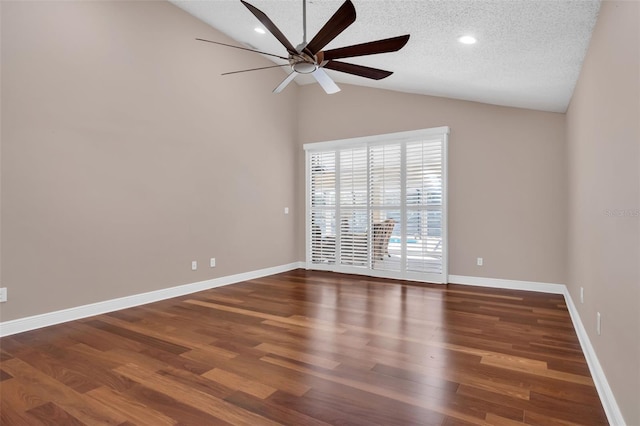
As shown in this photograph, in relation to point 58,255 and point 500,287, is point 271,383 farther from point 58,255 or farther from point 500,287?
point 500,287

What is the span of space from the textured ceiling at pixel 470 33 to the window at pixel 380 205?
3.35 ft

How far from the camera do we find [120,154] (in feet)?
13.4

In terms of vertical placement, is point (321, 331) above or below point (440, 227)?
below

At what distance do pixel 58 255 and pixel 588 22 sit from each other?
4.74 m

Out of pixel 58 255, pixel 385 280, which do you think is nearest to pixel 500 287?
pixel 385 280

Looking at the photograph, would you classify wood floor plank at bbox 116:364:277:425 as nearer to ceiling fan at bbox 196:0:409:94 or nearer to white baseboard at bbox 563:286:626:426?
white baseboard at bbox 563:286:626:426

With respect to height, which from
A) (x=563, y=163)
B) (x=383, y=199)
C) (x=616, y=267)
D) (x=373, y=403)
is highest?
(x=563, y=163)

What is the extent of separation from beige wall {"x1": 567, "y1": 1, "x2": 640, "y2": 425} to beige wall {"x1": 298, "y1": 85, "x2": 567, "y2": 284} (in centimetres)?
195

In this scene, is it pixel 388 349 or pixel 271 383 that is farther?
pixel 388 349

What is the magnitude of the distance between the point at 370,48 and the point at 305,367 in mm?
2316

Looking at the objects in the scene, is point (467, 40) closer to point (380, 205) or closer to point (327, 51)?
point (327, 51)

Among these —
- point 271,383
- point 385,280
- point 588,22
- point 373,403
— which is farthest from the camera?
point 385,280

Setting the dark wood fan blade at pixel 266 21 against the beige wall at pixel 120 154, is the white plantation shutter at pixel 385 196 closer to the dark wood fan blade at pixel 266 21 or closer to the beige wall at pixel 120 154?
the beige wall at pixel 120 154

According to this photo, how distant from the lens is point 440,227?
17.6 ft
